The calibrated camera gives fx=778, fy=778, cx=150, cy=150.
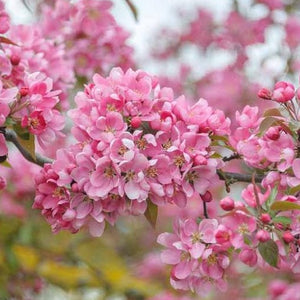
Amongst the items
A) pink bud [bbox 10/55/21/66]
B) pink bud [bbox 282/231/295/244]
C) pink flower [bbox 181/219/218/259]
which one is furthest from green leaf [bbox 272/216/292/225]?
pink bud [bbox 10/55/21/66]

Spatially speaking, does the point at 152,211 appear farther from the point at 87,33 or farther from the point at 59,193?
the point at 87,33

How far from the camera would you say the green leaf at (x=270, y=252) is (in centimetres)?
161

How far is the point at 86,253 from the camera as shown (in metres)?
3.64

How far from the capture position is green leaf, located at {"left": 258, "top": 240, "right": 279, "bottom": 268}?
1.61m

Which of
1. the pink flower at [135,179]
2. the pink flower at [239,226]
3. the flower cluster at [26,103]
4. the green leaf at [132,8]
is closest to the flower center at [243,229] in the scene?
the pink flower at [239,226]

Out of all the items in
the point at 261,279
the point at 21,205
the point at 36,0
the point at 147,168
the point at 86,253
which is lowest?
the point at 261,279

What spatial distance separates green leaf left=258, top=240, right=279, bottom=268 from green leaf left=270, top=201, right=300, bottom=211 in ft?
0.24

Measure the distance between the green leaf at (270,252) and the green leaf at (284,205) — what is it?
0.07 m

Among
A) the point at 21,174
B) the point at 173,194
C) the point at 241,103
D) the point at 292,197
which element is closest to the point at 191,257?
the point at 173,194

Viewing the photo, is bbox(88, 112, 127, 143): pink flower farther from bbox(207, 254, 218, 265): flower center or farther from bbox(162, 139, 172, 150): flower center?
bbox(207, 254, 218, 265): flower center

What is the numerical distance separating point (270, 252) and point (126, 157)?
0.36 m

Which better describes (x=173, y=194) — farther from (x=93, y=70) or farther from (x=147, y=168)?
(x=93, y=70)

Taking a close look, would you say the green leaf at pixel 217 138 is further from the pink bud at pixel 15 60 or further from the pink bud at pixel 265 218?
the pink bud at pixel 15 60

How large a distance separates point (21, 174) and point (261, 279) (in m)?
1.31
